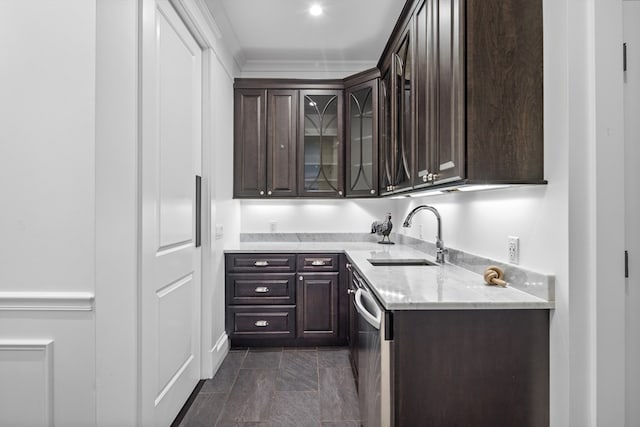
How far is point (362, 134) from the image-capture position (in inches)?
127

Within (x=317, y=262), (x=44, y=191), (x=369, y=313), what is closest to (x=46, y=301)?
(x=44, y=191)

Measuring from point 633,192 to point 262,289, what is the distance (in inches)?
103

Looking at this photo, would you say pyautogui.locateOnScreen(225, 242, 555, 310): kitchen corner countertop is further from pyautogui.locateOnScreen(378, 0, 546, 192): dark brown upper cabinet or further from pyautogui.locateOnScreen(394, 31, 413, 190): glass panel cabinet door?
pyautogui.locateOnScreen(394, 31, 413, 190): glass panel cabinet door

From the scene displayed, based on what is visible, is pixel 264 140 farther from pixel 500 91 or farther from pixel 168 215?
pixel 500 91

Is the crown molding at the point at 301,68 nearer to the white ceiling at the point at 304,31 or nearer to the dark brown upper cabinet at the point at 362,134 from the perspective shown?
the white ceiling at the point at 304,31

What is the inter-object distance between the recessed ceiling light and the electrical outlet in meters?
2.19

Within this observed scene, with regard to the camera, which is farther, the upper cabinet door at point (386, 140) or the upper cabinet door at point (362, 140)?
the upper cabinet door at point (362, 140)

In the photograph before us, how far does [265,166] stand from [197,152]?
98cm

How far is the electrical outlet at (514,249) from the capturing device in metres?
1.51

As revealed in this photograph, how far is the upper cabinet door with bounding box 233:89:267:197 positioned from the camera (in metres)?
3.32

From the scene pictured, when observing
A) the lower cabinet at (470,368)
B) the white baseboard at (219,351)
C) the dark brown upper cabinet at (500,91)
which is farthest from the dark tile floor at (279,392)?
the dark brown upper cabinet at (500,91)

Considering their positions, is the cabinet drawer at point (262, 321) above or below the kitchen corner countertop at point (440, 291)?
below

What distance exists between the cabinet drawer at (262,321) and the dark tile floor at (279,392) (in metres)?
0.17

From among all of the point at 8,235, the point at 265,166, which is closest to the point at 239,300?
the point at 265,166
